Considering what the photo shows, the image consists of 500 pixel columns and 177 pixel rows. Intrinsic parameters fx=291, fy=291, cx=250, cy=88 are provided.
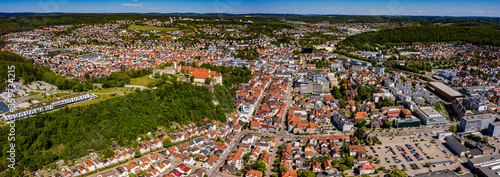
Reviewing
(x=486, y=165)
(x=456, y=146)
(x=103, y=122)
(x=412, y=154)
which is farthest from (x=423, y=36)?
(x=103, y=122)

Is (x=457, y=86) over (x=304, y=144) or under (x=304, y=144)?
over

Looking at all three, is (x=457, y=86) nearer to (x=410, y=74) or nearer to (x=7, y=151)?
(x=410, y=74)

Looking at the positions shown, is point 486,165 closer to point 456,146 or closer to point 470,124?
point 456,146

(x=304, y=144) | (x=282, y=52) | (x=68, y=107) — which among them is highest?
(x=282, y=52)

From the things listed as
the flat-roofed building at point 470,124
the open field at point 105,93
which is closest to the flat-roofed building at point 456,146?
the flat-roofed building at point 470,124

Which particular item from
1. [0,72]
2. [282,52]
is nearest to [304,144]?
[0,72]

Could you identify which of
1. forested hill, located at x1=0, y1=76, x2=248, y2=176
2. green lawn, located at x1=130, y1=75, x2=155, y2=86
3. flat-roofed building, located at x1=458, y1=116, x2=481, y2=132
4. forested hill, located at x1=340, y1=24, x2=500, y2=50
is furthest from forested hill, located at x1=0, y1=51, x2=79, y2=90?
forested hill, located at x1=340, y1=24, x2=500, y2=50
